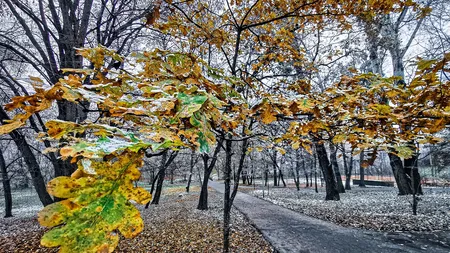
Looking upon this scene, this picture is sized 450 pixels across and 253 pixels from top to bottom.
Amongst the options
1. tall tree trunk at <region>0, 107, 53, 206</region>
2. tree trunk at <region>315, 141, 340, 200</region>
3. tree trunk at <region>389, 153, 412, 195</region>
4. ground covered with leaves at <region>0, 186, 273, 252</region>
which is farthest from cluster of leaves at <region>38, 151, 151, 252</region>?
tree trunk at <region>389, 153, 412, 195</region>

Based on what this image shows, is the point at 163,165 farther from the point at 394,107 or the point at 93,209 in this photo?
the point at 93,209

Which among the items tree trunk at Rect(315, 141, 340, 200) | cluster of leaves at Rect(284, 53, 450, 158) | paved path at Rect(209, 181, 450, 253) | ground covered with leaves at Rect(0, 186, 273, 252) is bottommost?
ground covered with leaves at Rect(0, 186, 273, 252)

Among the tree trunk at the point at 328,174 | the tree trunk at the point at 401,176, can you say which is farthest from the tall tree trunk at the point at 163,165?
the tree trunk at the point at 401,176

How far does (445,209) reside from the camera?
8.54m

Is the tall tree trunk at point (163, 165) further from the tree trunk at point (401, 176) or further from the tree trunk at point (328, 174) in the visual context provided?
the tree trunk at point (401, 176)

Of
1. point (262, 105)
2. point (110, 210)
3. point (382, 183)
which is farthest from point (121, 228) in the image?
point (382, 183)

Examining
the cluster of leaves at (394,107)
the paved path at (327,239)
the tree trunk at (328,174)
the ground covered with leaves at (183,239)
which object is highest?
the cluster of leaves at (394,107)

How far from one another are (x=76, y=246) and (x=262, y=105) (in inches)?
46.9

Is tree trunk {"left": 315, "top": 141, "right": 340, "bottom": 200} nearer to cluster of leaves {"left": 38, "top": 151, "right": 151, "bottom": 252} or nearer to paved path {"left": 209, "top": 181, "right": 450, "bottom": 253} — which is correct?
paved path {"left": 209, "top": 181, "right": 450, "bottom": 253}

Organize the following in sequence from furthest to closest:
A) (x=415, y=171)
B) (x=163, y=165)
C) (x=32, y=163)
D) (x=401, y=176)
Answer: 1. (x=401, y=176)
2. (x=415, y=171)
3. (x=163, y=165)
4. (x=32, y=163)

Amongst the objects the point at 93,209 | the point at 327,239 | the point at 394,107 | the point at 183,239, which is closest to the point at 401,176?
the point at 327,239

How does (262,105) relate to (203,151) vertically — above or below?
above

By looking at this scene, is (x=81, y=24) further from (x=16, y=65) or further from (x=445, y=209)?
(x=445, y=209)

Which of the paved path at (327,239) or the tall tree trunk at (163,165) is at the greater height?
the tall tree trunk at (163,165)
